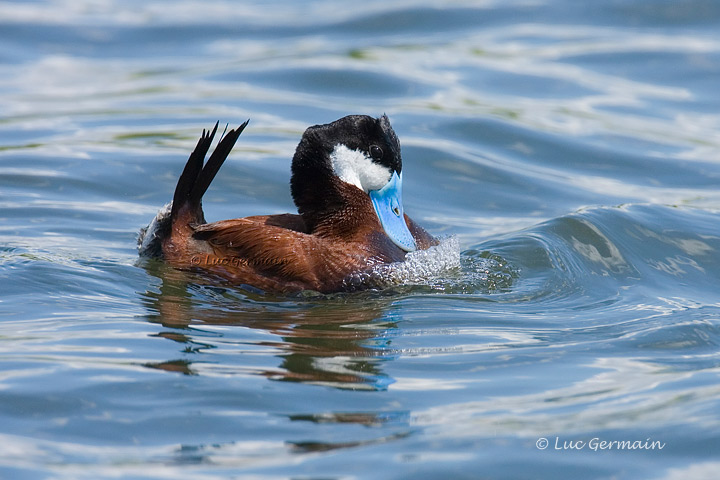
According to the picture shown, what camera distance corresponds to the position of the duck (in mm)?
6047

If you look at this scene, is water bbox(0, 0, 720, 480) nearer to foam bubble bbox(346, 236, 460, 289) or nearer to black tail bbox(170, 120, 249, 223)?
foam bubble bbox(346, 236, 460, 289)

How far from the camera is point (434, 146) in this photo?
9.95m

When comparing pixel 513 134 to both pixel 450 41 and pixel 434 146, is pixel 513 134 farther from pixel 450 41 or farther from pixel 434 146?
pixel 450 41

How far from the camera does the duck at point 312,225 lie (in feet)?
19.8

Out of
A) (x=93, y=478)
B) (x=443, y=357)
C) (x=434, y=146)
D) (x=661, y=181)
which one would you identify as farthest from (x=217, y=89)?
(x=93, y=478)

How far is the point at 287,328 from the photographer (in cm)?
539

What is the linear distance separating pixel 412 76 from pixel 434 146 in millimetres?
2334

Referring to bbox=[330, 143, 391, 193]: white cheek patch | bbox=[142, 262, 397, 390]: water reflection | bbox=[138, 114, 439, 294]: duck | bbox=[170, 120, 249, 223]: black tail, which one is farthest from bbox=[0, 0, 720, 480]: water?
bbox=[330, 143, 391, 193]: white cheek patch

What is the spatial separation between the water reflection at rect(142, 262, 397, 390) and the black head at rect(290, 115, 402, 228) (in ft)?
2.23

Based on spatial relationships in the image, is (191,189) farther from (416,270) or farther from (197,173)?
(416,270)

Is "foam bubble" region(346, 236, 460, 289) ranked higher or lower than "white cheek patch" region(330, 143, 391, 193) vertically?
lower
